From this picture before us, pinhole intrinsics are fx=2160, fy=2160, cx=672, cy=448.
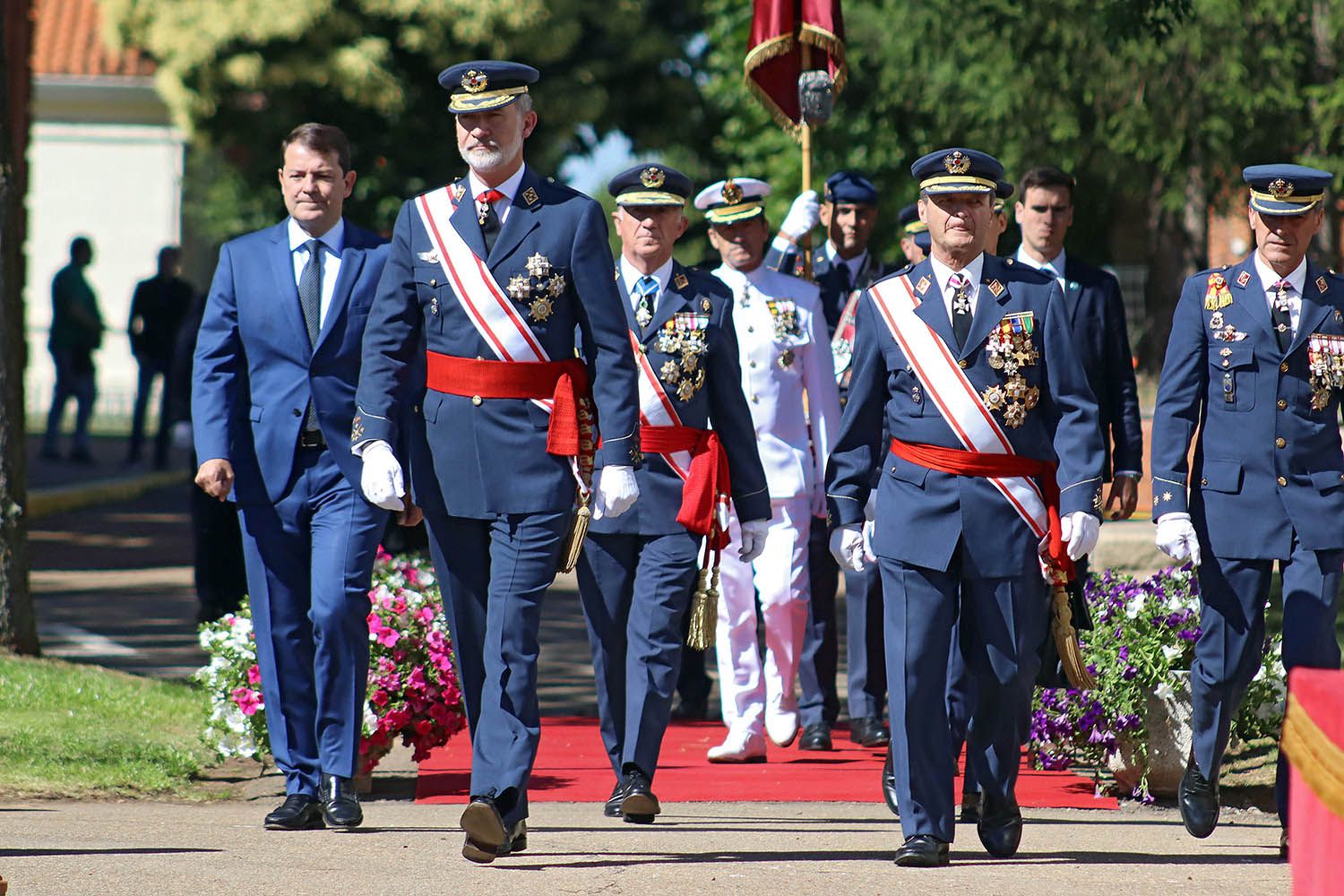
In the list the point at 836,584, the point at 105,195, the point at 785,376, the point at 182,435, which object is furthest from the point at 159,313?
the point at 105,195

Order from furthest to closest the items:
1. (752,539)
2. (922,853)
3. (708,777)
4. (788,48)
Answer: (788,48) → (708,777) → (752,539) → (922,853)

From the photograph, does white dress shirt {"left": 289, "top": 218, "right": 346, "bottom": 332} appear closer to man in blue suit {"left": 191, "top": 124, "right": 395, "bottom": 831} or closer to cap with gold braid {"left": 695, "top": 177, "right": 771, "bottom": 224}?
man in blue suit {"left": 191, "top": 124, "right": 395, "bottom": 831}

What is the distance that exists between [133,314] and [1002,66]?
28.4 feet

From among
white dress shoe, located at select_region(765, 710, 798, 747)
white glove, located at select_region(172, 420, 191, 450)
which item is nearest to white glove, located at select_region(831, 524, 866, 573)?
white dress shoe, located at select_region(765, 710, 798, 747)

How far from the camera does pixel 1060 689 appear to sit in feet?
25.7

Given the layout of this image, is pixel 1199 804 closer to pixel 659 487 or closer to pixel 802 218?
pixel 659 487

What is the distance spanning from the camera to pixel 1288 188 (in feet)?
Answer: 21.6

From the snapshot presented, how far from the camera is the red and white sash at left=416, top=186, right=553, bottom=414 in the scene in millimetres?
6172

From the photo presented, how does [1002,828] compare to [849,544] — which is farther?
[849,544]

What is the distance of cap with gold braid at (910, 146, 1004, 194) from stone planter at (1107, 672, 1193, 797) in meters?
2.09

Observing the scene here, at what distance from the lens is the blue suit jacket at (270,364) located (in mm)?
6762

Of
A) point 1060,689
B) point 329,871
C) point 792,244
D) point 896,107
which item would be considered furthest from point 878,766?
point 896,107

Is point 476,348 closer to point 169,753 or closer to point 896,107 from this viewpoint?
point 169,753

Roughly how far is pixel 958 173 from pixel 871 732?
3.09 meters
